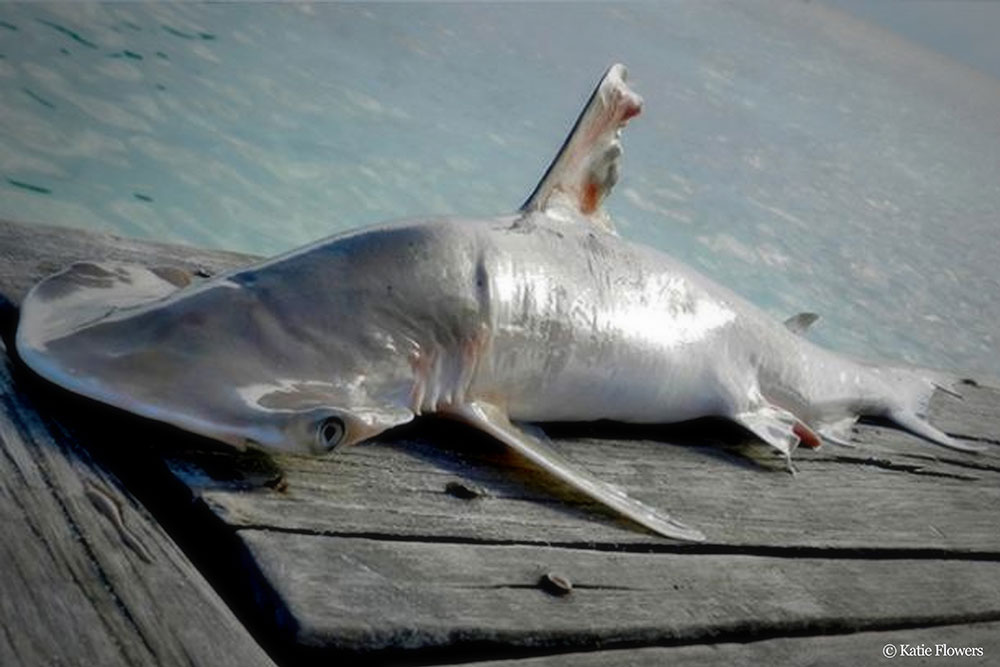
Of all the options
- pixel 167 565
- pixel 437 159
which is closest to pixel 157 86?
pixel 437 159

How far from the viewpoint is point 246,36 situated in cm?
1173

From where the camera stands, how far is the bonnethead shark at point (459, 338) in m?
1.56

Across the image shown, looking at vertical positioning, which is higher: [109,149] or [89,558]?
[89,558]

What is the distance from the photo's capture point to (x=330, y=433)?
1590 mm

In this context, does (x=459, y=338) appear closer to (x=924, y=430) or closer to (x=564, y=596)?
(x=564, y=596)

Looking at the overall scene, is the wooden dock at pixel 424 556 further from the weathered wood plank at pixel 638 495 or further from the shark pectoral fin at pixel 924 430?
the shark pectoral fin at pixel 924 430

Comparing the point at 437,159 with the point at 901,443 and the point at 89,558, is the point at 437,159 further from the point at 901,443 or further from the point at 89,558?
the point at 89,558

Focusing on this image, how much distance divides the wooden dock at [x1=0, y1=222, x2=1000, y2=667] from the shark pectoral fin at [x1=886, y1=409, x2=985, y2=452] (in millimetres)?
748

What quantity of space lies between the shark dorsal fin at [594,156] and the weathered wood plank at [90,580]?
1.28 meters

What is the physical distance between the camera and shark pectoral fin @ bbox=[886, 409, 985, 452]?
3117 mm

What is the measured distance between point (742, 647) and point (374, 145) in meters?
8.98

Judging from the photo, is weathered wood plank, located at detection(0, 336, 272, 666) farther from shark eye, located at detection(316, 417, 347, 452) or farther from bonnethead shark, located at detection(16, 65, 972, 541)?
shark eye, located at detection(316, 417, 347, 452)

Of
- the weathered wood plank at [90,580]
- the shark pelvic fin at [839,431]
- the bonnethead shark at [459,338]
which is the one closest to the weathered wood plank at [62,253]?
the bonnethead shark at [459,338]

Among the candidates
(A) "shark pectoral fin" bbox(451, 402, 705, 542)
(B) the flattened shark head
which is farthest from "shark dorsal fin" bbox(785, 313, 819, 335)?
(B) the flattened shark head
